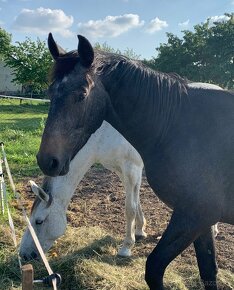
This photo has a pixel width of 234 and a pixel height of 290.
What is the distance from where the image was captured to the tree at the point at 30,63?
123 feet

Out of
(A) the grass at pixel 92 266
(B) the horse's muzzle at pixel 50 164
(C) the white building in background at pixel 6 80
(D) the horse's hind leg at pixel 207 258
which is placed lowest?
(A) the grass at pixel 92 266

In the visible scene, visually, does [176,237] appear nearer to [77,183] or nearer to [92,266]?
[92,266]

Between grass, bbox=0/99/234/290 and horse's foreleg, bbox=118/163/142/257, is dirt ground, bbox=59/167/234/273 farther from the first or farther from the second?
horse's foreleg, bbox=118/163/142/257

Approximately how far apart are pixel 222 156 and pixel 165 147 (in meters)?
0.43

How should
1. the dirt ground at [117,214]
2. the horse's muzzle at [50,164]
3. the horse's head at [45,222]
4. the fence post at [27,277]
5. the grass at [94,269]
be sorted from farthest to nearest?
the dirt ground at [117,214] → the horse's head at [45,222] → the grass at [94,269] → the horse's muzzle at [50,164] → the fence post at [27,277]

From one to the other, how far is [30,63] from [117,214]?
3544cm

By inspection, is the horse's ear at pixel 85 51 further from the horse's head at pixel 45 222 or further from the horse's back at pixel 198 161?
the horse's head at pixel 45 222

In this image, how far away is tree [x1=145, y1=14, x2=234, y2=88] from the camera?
25.8m

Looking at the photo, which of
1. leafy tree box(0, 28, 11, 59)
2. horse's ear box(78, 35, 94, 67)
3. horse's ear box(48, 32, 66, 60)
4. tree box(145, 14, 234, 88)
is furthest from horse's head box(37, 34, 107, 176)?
leafy tree box(0, 28, 11, 59)

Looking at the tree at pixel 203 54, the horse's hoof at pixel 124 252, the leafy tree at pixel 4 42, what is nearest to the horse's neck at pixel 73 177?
the horse's hoof at pixel 124 252

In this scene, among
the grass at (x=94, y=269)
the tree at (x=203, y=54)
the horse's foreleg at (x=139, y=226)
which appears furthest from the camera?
the tree at (x=203, y=54)

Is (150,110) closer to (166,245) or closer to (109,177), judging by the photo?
(166,245)

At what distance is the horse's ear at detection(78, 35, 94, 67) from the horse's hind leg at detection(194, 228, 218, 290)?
1.86m

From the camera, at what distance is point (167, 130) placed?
282 centimetres
